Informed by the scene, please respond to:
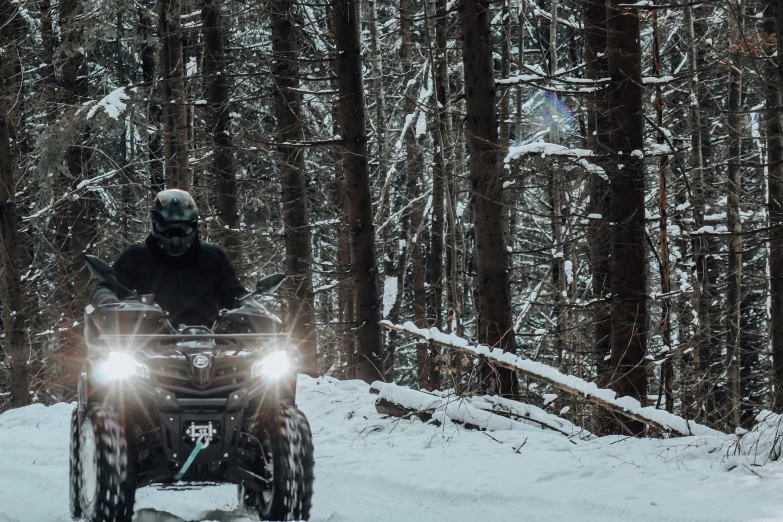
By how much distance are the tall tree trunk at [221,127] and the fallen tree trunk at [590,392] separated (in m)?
8.26

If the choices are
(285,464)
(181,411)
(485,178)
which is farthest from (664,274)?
(181,411)

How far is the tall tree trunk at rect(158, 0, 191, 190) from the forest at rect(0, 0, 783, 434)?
0.06 m

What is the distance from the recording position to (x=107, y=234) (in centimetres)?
2109

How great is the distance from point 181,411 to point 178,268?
1.62 m

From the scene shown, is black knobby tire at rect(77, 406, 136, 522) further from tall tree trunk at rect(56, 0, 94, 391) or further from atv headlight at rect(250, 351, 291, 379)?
tall tree trunk at rect(56, 0, 94, 391)

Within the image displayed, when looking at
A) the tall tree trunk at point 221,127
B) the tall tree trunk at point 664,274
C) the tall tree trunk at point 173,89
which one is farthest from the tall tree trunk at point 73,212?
the tall tree trunk at point 664,274

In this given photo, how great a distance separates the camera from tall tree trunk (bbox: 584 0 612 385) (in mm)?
11461

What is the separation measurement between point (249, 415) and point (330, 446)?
413cm

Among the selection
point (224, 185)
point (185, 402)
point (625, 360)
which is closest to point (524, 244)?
point (224, 185)

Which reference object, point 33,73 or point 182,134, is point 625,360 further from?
point 33,73

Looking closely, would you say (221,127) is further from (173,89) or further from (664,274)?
(664,274)

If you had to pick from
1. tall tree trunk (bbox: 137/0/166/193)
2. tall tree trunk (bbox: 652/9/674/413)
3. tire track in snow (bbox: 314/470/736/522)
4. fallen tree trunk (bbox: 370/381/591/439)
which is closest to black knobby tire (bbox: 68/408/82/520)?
tire track in snow (bbox: 314/470/736/522)

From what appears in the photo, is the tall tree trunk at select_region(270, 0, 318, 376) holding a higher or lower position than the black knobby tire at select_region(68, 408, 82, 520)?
higher

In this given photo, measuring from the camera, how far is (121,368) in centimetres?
511
